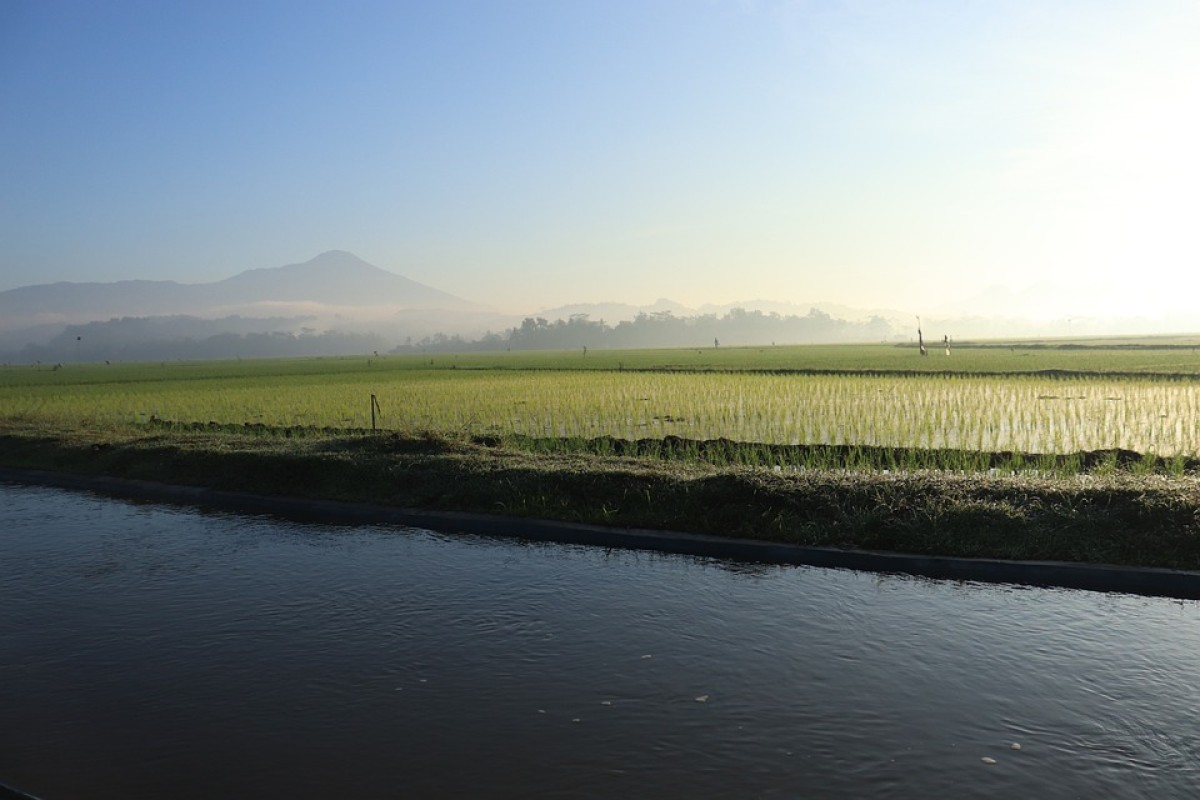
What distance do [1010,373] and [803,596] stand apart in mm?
33100

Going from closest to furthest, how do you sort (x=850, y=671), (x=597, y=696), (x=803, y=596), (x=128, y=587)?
(x=597, y=696) → (x=850, y=671) → (x=803, y=596) → (x=128, y=587)

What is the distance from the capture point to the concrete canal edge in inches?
303

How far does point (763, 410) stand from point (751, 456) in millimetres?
7916

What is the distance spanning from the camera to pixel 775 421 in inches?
794

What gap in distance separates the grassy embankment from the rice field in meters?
0.12

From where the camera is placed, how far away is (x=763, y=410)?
74.3 feet

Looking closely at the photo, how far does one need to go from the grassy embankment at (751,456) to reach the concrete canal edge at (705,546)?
257mm

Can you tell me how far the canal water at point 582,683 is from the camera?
4.44 metres

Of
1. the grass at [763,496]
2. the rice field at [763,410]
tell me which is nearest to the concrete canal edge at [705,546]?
the grass at [763,496]

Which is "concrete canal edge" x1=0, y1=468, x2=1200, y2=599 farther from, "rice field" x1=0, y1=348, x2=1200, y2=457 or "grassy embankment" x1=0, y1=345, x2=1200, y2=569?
"rice field" x1=0, y1=348, x2=1200, y2=457

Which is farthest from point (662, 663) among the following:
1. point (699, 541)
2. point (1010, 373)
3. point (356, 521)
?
point (1010, 373)

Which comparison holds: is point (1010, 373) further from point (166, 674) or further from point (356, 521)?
point (166, 674)

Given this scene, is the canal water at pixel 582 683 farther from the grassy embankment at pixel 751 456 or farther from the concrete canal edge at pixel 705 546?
the grassy embankment at pixel 751 456

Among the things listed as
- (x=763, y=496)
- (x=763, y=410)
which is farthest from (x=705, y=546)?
(x=763, y=410)
